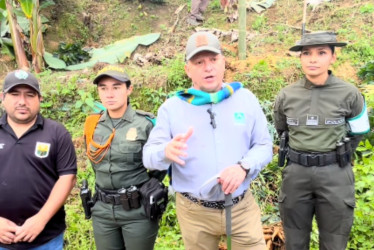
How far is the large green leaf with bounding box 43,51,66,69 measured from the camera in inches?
285

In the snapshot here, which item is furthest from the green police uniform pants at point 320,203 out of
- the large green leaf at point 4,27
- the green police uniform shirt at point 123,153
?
the large green leaf at point 4,27

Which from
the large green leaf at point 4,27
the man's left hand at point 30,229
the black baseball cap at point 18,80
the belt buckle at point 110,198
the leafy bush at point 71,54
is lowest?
the man's left hand at point 30,229

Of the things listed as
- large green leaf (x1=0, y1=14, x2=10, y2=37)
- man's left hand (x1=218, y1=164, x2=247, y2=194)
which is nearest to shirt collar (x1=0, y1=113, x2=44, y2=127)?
man's left hand (x1=218, y1=164, x2=247, y2=194)

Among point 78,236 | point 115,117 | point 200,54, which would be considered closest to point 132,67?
point 78,236

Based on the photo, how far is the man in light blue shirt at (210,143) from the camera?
2.16 m

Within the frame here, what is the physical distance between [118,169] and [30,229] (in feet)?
2.29

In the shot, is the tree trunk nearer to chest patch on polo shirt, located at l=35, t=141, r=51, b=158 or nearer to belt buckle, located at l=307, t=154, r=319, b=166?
belt buckle, located at l=307, t=154, r=319, b=166

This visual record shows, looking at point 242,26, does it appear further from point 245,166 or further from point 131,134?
point 245,166

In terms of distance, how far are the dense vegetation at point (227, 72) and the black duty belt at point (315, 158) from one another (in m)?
1.11

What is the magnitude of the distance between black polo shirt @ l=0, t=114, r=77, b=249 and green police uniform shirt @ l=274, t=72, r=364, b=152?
181 cm

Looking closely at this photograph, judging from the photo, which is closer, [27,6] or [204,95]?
[204,95]

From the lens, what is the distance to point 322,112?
275 centimetres

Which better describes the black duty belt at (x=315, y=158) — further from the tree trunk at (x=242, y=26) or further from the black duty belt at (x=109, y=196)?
the tree trunk at (x=242, y=26)

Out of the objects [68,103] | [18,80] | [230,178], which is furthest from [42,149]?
[68,103]
